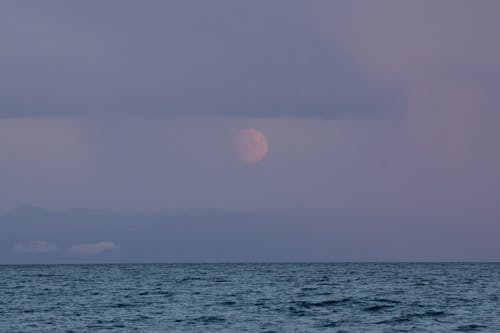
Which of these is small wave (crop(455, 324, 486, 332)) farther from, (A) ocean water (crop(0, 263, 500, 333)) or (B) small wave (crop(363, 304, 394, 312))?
(B) small wave (crop(363, 304, 394, 312))

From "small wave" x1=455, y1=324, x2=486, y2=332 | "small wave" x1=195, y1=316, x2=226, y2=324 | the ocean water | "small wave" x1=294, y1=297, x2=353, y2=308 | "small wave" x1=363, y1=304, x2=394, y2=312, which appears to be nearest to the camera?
"small wave" x1=455, y1=324, x2=486, y2=332

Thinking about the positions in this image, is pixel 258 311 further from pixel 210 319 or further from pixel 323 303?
pixel 323 303

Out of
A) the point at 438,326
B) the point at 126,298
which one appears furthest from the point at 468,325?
the point at 126,298

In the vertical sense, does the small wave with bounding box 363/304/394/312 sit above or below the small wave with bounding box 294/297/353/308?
below

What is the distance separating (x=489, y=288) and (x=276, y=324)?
4408 centimetres

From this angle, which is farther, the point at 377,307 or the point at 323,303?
the point at 323,303

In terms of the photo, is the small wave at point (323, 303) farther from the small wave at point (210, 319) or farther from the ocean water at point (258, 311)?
the small wave at point (210, 319)

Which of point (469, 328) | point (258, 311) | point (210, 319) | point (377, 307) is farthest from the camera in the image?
point (377, 307)

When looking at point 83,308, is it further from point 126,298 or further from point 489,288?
point 489,288

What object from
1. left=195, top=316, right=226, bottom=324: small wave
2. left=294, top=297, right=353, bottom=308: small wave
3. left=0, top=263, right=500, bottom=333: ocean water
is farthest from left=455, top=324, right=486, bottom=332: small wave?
left=195, top=316, right=226, bottom=324: small wave

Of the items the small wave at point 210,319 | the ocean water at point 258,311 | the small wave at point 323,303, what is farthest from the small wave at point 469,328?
the small wave at point 210,319

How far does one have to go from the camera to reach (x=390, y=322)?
49.3 meters

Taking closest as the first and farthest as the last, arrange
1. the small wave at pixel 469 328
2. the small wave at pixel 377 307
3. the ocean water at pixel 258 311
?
the small wave at pixel 469 328 → the ocean water at pixel 258 311 → the small wave at pixel 377 307

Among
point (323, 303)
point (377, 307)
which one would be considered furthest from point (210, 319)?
point (377, 307)
